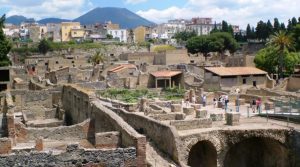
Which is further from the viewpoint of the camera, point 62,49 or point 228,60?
point 62,49

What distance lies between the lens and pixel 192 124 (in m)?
27.0

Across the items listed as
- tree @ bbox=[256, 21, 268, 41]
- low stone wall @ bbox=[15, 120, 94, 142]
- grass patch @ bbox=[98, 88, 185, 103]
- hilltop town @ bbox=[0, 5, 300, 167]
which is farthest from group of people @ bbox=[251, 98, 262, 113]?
tree @ bbox=[256, 21, 268, 41]

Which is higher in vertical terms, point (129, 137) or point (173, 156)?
point (129, 137)

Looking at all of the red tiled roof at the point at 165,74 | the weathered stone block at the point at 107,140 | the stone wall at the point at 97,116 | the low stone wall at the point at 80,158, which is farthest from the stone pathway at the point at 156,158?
the red tiled roof at the point at 165,74

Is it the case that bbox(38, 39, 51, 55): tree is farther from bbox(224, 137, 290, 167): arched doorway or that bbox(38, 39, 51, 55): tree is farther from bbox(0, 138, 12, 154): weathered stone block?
bbox(0, 138, 12, 154): weathered stone block

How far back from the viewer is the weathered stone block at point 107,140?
1975cm

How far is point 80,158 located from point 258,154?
16.3m

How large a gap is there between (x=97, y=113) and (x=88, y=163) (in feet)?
34.0

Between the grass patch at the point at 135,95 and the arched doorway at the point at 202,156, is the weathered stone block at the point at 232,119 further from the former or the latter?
the grass patch at the point at 135,95

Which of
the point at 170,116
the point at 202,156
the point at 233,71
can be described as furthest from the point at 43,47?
the point at 202,156

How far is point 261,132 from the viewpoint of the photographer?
27125 millimetres

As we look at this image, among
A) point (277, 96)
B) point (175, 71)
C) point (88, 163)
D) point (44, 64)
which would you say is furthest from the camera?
point (44, 64)

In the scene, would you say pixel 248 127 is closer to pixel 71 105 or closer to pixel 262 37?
pixel 71 105

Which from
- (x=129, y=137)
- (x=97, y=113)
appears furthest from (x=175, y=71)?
(x=129, y=137)
